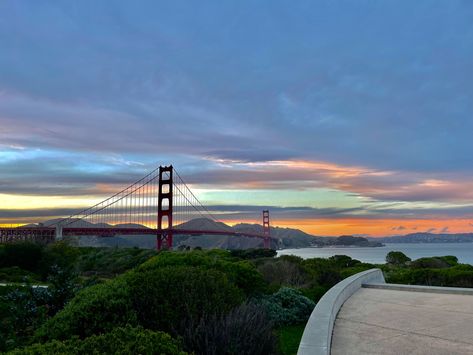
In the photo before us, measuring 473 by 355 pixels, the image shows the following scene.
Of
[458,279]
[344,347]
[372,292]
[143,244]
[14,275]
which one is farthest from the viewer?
[143,244]

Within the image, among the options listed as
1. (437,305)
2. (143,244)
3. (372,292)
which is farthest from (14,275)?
(143,244)

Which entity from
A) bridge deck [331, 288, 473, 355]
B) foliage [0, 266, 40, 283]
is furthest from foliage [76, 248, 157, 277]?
bridge deck [331, 288, 473, 355]

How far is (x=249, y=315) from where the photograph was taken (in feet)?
19.4

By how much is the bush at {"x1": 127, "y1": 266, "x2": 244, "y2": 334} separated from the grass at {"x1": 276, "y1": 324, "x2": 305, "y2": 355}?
108 centimetres

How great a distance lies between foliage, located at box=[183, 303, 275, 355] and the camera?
5.30m

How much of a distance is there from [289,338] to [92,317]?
152 inches

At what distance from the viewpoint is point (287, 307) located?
11.1 meters

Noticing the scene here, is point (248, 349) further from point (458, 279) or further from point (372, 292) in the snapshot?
point (458, 279)

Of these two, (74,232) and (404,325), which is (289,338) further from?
(74,232)

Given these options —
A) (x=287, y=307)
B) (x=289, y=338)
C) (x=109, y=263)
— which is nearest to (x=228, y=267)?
(x=287, y=307)

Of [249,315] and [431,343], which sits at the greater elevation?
[249,315]

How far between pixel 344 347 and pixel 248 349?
1346 millimetres

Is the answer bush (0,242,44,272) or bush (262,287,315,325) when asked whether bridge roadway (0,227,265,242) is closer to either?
bush (0,242,44,272)

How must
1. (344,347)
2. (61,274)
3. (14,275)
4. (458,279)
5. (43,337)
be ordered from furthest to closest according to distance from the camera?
(14,275)
(458,279)
(61,274)
(43,337)
(344,347)
